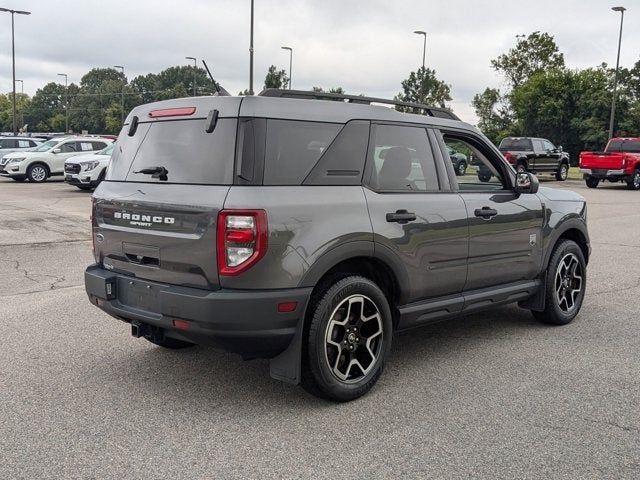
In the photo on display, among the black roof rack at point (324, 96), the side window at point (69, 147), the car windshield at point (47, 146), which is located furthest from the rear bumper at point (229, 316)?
the car windshield at point (47, 146)

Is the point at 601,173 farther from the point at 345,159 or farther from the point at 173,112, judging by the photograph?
the point at 173,112

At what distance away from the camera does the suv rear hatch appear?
357 centimetres

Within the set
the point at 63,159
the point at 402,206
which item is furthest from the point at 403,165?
the point at 63,159

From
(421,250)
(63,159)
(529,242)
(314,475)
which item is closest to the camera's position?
(314,475)

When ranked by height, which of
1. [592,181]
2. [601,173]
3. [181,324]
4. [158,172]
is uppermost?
[601,173]

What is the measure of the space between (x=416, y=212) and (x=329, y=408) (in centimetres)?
138

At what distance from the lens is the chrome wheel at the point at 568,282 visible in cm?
567

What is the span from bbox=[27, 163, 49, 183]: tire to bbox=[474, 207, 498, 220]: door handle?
22.7 meters

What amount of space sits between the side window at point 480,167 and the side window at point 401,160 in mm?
480

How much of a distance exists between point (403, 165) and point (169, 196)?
1.57 m

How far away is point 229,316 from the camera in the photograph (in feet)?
11.4

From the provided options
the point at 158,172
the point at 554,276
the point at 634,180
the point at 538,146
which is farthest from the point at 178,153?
the point at 538,146

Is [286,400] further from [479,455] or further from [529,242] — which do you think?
[529,242]

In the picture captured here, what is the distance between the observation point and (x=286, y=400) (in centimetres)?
397
